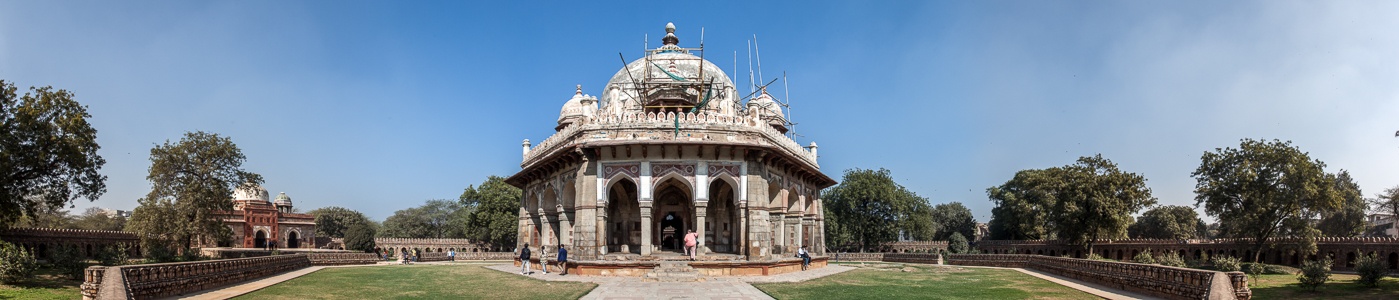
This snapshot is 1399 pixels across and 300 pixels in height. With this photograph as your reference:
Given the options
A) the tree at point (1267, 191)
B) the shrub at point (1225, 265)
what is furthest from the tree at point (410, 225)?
the shrub at point (1225, 265)

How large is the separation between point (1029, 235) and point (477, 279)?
4846cm

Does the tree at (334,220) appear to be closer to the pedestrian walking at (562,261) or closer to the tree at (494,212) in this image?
the tree at (494,212)

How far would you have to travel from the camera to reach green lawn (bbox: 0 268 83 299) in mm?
14906

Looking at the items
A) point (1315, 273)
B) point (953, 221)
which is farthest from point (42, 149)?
point (953, 221)

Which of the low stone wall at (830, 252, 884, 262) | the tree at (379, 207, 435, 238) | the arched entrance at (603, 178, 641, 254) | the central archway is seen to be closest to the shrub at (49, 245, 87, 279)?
the arched entrance at (603, 178, 641, 254)

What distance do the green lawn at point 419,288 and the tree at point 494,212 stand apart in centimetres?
2896

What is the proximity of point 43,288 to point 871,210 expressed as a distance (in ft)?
152

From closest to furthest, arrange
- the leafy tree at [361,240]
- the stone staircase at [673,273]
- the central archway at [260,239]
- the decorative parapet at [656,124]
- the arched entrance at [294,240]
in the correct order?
1. the stone staircase at [673,273]
2. the decorative parapet at [656,124]
3. the leafy tree at [361,240]
4. the central archway at [260,239]
5. the arched entrance at [294,240]

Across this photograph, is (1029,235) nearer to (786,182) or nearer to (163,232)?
(786,182)

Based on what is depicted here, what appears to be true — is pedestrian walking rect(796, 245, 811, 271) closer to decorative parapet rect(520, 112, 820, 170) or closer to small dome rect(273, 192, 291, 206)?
decorative parapet rect(520, 112, 820, 170)

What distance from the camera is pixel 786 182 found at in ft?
86.5

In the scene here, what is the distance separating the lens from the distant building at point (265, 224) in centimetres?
6003

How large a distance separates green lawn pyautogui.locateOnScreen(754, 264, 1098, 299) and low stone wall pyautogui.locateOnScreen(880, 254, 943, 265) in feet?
40.1

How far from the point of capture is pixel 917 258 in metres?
35.2
